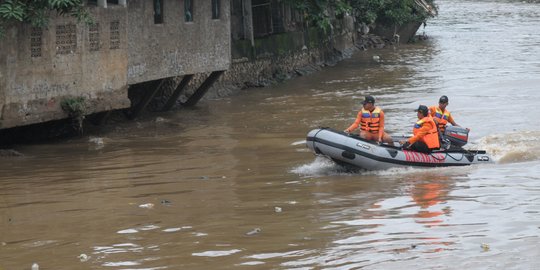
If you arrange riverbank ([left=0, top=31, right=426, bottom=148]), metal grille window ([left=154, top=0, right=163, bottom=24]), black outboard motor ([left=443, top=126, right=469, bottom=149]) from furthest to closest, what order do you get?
metal grille window ([left=154, top=0, right=163, bottom=24]) → riverbank ([left=0, top=31, right=426, bottom=148]) → black outboard motor ([left=443, top=126, right=469, bottom=149])

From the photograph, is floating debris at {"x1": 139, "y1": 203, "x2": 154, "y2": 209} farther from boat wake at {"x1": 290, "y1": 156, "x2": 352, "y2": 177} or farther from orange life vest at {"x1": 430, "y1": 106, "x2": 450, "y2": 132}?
orange life vest at {"x1": 430, "y1": 106, "x2": 450, "y2": 132}

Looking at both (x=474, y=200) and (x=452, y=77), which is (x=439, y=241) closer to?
(x=474, y=200)

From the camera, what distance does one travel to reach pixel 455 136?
682 inches

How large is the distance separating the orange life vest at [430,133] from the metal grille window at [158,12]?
7442 mm

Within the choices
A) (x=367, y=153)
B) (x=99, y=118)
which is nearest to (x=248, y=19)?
(x=99, y=118)

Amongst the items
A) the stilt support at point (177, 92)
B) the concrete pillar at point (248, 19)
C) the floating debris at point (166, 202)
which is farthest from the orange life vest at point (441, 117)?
the concrete pillar at point (248, 19)

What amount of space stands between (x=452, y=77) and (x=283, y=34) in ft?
18.5

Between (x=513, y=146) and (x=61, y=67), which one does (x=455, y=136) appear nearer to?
(x=513, y=146)

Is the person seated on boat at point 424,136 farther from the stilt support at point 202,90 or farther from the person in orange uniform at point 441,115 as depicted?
the stilt support at point 202,90

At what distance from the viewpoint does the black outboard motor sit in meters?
17.3

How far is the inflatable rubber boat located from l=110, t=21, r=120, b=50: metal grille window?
544cm

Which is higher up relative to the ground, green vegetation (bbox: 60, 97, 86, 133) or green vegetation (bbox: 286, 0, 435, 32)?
green vegetation (bbox: 286, 0, 435, 32)

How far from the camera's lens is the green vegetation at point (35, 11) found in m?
16.6

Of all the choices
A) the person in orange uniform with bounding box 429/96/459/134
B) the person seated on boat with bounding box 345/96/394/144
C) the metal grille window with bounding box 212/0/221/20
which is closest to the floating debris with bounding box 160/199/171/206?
the person seated on boat with bounding box 345/96/394/144
